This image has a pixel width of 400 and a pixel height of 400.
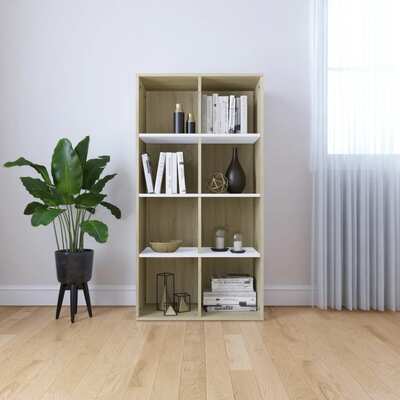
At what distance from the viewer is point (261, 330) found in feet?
8.38

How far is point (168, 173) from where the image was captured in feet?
9.34

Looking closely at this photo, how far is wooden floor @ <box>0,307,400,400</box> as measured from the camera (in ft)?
5.74

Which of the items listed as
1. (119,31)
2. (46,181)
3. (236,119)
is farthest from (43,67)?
(236,119)

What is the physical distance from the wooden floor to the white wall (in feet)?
1.68

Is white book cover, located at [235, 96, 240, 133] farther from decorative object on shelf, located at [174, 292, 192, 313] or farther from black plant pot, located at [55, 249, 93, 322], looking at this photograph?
black plant pot, located at [55, 249, 93, 322]

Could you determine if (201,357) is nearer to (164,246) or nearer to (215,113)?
(164,246)

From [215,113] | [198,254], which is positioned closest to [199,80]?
[215,113]

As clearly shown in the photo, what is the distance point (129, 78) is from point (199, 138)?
733 mm

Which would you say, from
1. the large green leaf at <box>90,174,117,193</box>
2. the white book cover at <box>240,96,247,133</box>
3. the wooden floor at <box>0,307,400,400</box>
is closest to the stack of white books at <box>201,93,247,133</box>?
the white book cover at <box>240,96,247,133</box>

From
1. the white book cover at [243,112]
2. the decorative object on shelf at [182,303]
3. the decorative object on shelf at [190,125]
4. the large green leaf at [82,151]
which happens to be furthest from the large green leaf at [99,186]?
the white book cover at [243,112]

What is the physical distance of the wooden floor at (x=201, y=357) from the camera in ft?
5.74

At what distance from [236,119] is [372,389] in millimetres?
1749

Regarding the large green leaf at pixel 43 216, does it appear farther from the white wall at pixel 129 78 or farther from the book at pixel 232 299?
the book at pixel 232 299

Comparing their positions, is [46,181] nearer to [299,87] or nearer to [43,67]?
[43,67]
